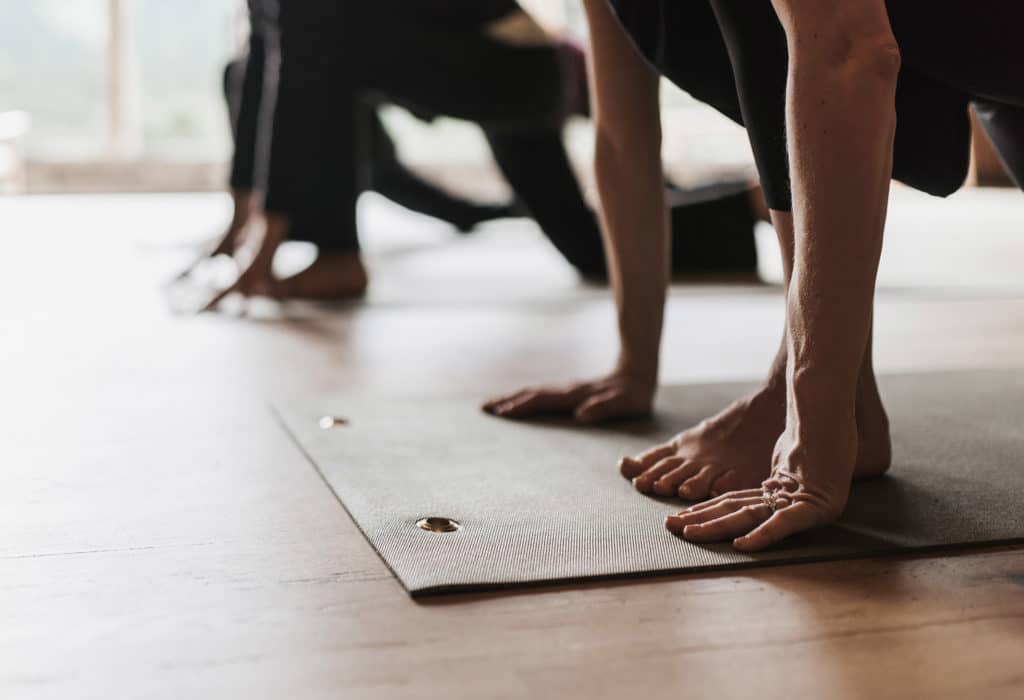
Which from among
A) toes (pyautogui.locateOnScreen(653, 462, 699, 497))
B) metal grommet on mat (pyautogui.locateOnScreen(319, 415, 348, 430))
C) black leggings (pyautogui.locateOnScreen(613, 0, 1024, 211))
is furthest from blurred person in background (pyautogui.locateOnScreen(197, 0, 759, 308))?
toes (pyautogui.locateOnScreen(653, 462, 699, 497))

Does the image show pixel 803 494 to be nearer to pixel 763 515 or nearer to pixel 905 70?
pixel 763 515

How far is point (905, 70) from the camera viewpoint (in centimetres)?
126

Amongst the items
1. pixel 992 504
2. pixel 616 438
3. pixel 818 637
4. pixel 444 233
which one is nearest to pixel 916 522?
pixel 992 504

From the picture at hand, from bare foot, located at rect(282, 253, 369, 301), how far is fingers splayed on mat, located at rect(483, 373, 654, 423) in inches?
52.0

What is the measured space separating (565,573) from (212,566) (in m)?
0.27

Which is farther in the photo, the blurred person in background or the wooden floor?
the blurred person in background

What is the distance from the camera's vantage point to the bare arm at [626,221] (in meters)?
1.46

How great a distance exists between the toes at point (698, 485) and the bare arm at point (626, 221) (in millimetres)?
354

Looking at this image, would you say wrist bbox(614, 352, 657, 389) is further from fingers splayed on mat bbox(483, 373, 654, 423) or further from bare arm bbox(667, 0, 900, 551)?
bare arm bbox(667, 0, 900, 551)

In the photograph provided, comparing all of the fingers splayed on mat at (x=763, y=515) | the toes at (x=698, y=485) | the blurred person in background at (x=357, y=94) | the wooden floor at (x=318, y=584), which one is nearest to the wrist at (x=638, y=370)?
the wooden floor at (x=318, y=584)

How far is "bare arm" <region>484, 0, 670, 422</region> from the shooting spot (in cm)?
146

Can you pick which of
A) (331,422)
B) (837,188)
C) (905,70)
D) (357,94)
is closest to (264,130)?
(357,94)

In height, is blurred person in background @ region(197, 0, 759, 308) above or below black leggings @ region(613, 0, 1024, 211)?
below

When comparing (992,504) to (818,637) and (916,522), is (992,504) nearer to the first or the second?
(916,522)
